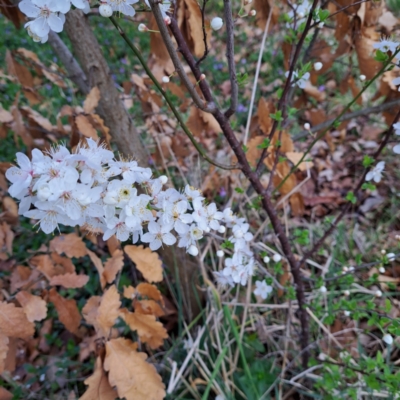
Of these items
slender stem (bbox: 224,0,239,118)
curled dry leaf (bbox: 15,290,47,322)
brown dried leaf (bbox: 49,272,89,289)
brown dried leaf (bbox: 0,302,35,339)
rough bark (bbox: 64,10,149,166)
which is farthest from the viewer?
rough bark (bbox: 64,10,149,166)

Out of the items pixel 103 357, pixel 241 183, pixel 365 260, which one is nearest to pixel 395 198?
pixel 365 260

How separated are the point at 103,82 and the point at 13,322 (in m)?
0.82

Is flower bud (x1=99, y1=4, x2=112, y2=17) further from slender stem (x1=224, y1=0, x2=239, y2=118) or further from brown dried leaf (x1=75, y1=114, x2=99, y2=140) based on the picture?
brown dried leaf (x1=75, y1=114, x2=99, y2=140)

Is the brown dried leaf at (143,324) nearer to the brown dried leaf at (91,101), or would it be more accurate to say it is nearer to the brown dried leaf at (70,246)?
the brown dried leaf at (70,246)

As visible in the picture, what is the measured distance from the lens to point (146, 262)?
3.68 ft

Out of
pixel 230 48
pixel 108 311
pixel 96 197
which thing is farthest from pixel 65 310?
pixel 230 48

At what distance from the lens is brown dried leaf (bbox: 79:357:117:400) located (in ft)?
3.05

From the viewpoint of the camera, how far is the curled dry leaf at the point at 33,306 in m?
0.97

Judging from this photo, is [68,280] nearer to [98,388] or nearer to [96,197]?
[98,388]

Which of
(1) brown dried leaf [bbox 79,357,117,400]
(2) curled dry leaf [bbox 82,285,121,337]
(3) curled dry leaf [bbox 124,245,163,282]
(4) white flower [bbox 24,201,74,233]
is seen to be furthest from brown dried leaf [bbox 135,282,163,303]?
(4) white flower [bbox 24,201,74,233]

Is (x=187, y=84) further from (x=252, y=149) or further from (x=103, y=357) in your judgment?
(x=103, y=357)

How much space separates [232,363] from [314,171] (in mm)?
1345

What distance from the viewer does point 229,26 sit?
76 cm

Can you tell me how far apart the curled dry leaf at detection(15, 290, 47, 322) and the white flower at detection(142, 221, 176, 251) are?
42 centimetres
